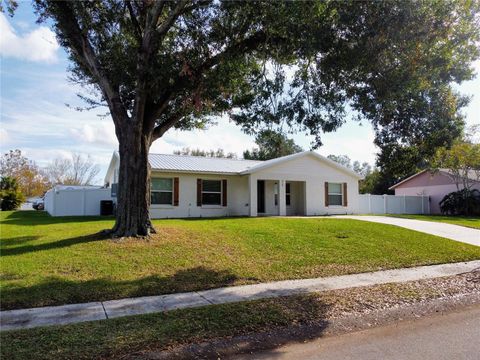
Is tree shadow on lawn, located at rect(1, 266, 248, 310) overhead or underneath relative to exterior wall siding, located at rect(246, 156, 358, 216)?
underneath

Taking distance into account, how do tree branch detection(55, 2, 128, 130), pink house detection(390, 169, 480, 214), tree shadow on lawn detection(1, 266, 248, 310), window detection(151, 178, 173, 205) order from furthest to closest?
pink house detection(390, 169, 480, 214), window detection(151, 178, 173, 205), tree branch detection(55, 2, 128, 130), tree shadow on lawn detection(1, 266, 248, 310)

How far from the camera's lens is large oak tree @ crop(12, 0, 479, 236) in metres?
7.91

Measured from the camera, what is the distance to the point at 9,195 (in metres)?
32.5

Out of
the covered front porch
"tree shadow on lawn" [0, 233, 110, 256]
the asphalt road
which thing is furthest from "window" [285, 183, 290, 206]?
the asphalt road

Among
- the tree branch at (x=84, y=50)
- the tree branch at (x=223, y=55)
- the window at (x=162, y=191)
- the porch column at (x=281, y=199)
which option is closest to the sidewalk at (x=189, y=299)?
the tree branch at (x=223, y=55)

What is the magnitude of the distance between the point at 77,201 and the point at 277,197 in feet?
39.5

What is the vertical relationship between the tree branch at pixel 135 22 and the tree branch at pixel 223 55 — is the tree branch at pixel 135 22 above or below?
above

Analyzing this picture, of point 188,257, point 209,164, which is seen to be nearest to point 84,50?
point 188,257

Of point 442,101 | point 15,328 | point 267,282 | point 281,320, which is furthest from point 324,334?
point 442,101

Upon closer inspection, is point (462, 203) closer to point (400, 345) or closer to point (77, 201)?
point (77, 201)

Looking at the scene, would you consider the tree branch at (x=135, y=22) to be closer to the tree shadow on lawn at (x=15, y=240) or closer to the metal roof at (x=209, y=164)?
the tree shadow on lawn at (x=15, y=240)

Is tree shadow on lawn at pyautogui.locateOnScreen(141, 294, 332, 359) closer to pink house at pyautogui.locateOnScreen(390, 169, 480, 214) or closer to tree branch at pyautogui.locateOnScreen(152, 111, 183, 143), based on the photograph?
tree branch at pyautogui.locateOnScreen(152, 111, 183, 143)

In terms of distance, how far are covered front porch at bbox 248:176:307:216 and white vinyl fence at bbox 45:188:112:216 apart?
8988 mm

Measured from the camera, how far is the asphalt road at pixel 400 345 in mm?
4488
